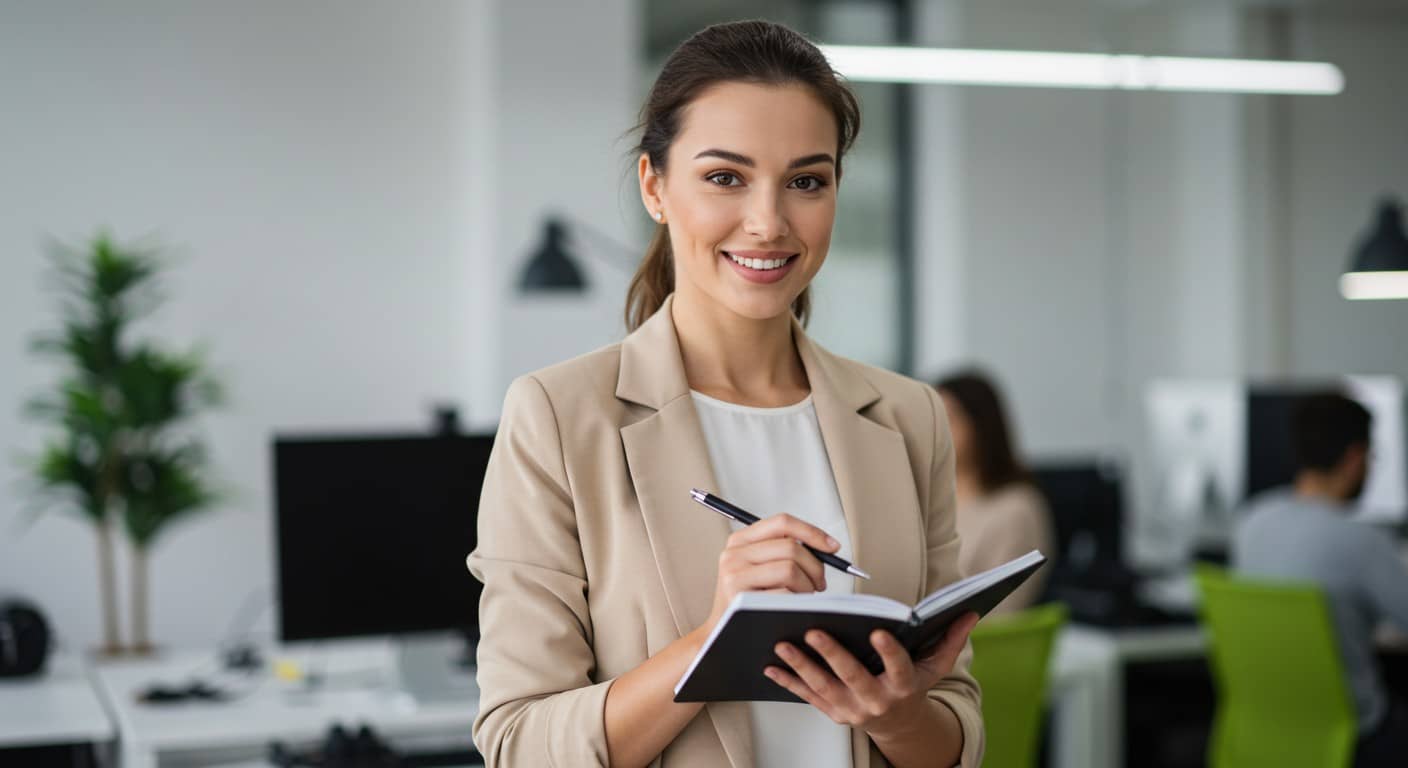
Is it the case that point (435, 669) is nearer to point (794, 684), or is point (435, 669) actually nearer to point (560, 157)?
point (794, 684)

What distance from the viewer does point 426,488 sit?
2.66 metres

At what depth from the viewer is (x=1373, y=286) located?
541 centimetres

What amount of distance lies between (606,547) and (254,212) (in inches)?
147

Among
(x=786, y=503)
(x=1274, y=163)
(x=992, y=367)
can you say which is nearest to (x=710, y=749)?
(x=786, y=503)

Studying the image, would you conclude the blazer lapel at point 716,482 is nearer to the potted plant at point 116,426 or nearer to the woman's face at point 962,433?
the woman's face at point 962,433

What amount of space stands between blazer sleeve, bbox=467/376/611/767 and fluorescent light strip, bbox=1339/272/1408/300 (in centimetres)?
486

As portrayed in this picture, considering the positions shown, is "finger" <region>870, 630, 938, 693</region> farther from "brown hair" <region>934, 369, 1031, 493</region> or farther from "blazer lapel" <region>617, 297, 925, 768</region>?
"brown hair" <region>934, 369, 1031, 493</region>

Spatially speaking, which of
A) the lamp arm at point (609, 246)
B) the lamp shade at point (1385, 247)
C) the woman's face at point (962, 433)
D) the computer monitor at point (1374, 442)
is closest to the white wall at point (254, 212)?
the lamp arm at point (609, 246)

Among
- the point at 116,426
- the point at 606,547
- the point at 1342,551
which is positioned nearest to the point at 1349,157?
the point at 1342,551

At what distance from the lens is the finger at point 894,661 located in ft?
3.58

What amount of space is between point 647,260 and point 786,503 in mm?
330

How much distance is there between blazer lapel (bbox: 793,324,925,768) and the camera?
130 centimetres

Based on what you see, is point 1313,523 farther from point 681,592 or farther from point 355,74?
point 355,74

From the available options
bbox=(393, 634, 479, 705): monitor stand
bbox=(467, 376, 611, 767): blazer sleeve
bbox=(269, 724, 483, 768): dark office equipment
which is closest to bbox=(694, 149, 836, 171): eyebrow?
bbox=(467, 376, 611, 767): blazer sleeve
